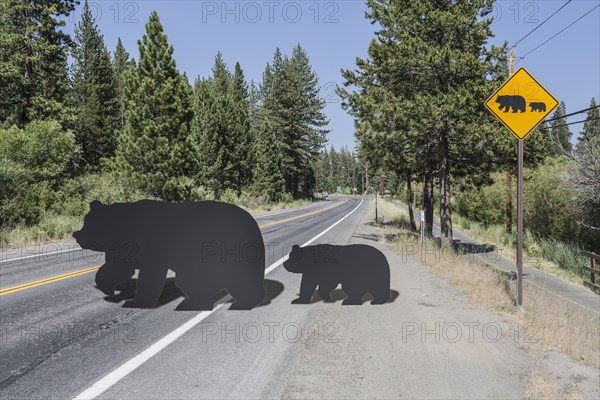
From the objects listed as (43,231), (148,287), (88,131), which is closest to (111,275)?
(148,287)

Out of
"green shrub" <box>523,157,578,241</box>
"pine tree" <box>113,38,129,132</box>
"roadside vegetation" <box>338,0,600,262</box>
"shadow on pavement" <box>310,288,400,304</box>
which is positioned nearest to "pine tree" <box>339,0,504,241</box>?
"roadside vegetation" <box>338,0,600,262</box>

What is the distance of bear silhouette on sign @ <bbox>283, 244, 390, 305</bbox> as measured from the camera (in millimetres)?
6961

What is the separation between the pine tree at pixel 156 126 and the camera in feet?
85.8

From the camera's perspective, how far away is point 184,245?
20.8 ft

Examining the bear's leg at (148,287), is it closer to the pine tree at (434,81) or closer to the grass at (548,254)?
the pine tree at (434,81)

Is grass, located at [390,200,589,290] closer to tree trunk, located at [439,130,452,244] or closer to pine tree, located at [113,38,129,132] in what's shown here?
tree trunk, located at [439,130,452,244]

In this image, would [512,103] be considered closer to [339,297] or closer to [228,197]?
[339,297]

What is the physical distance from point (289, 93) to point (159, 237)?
65.0 m

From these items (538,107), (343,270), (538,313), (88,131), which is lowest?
(538,313)

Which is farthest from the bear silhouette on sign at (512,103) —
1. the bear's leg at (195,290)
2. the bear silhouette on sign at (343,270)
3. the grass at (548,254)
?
the grass at (548,254)

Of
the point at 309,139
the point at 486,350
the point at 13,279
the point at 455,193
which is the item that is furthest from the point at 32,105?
the point at 309,139

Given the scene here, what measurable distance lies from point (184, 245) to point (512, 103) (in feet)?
21.3

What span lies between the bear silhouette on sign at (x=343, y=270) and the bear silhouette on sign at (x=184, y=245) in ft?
2.45

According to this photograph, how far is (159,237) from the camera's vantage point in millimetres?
6398
